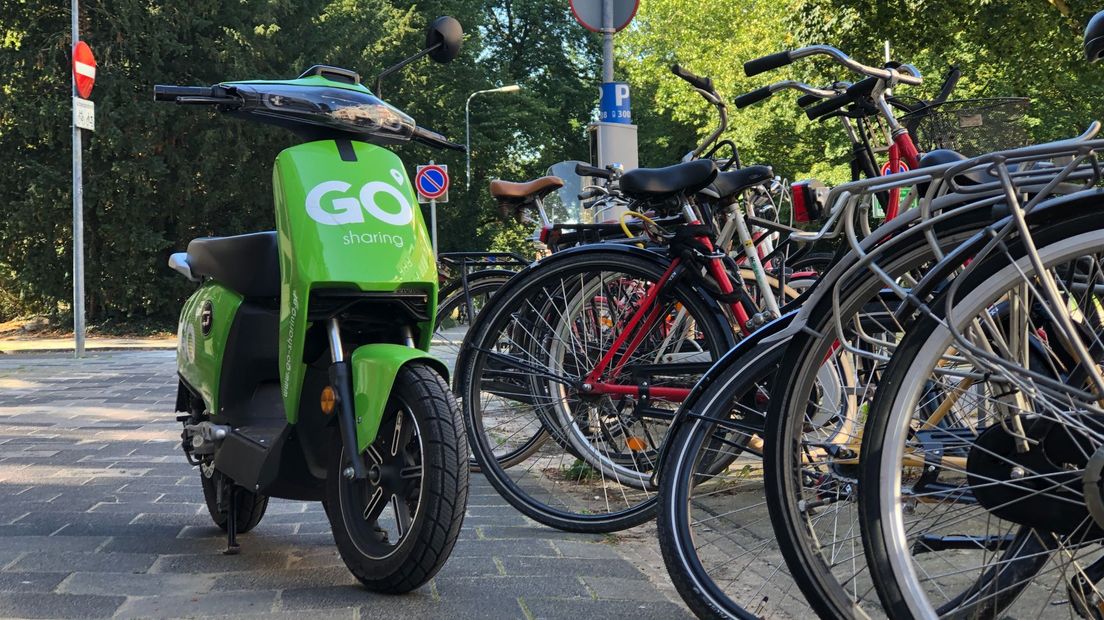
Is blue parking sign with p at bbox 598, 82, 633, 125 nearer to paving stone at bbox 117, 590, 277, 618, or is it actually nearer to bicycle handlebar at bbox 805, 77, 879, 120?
bicycle handlebar at bbox 805, 77, 879, 120

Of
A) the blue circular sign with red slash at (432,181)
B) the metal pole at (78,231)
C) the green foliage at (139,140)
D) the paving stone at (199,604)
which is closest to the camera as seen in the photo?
the paving stone at (199,604)

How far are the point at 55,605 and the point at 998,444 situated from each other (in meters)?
2.38

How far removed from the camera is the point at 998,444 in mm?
1966

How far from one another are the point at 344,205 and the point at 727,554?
1417 millimetres

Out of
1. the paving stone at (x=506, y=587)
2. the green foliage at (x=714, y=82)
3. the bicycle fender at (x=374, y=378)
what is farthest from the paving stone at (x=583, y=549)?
the green foliage at (x=714, y=82)

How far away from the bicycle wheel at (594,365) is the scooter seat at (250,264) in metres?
0.85

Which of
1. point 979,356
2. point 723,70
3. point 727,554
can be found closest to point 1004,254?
point 979,356

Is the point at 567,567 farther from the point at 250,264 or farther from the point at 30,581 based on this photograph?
the point at 30,581

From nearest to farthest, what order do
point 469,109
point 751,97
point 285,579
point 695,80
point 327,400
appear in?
point 327,400 < point 285,579 < point 751,97 < point 695,80 < point 469,109

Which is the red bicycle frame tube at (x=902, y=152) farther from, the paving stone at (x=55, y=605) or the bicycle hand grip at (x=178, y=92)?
the paving stone at (x=55, y=605)

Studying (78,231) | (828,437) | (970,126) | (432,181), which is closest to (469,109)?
(432,181)

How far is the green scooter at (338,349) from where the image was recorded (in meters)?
2.90

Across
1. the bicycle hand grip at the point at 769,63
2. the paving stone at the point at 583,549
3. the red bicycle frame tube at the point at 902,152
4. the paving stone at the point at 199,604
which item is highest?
the bicycle hand grip at the point at 769,63

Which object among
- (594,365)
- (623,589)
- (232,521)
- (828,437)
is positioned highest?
(594,365)
